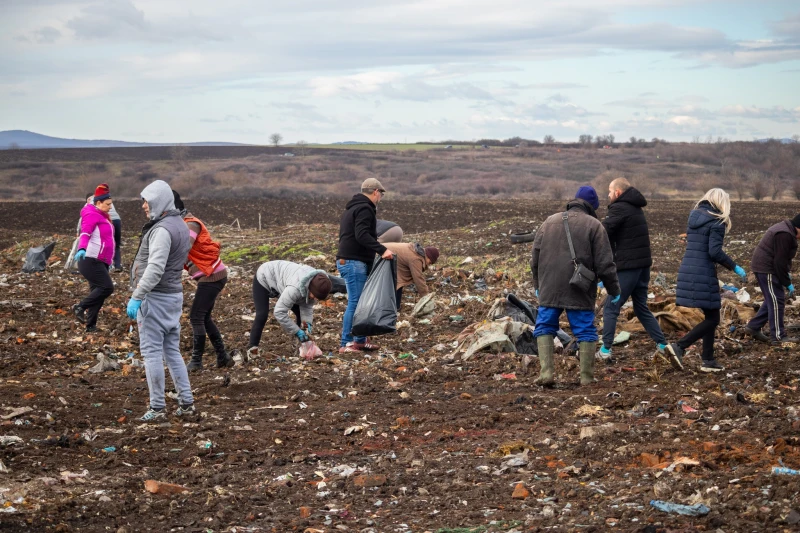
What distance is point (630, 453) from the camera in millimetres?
5367

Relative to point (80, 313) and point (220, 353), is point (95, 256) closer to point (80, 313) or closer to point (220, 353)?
point (80, 313)

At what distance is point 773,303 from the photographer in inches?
348

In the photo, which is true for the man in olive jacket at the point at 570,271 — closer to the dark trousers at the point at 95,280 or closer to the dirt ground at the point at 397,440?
the dirt ground at the point at 397,440

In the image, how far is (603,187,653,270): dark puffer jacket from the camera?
8062 mm

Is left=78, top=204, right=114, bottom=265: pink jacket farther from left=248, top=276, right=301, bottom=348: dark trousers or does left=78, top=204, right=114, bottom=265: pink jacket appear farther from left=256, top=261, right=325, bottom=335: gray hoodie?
left=256, top=261, right=325, bottom=335: gray hoodie

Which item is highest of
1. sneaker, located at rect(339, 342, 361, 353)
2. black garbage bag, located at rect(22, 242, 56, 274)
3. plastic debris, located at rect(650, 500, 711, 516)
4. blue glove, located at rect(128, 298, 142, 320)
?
blue glove, located at rect(128, 298, 142, 320)

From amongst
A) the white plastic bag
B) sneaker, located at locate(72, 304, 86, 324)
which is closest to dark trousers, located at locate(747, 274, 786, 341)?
the white plastic bag

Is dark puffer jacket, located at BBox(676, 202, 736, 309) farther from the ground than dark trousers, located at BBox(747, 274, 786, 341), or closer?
farther from the ground

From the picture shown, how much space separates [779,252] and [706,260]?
1.46 m

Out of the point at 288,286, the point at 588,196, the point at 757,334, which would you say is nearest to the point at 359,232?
the point at 288,286

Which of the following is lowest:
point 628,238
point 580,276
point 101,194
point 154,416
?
point 154,416

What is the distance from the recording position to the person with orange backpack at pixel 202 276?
7.95m

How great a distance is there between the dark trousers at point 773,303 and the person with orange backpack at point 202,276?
18.3ft

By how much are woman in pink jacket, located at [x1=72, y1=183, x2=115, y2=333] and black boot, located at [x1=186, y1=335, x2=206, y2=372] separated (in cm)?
245
